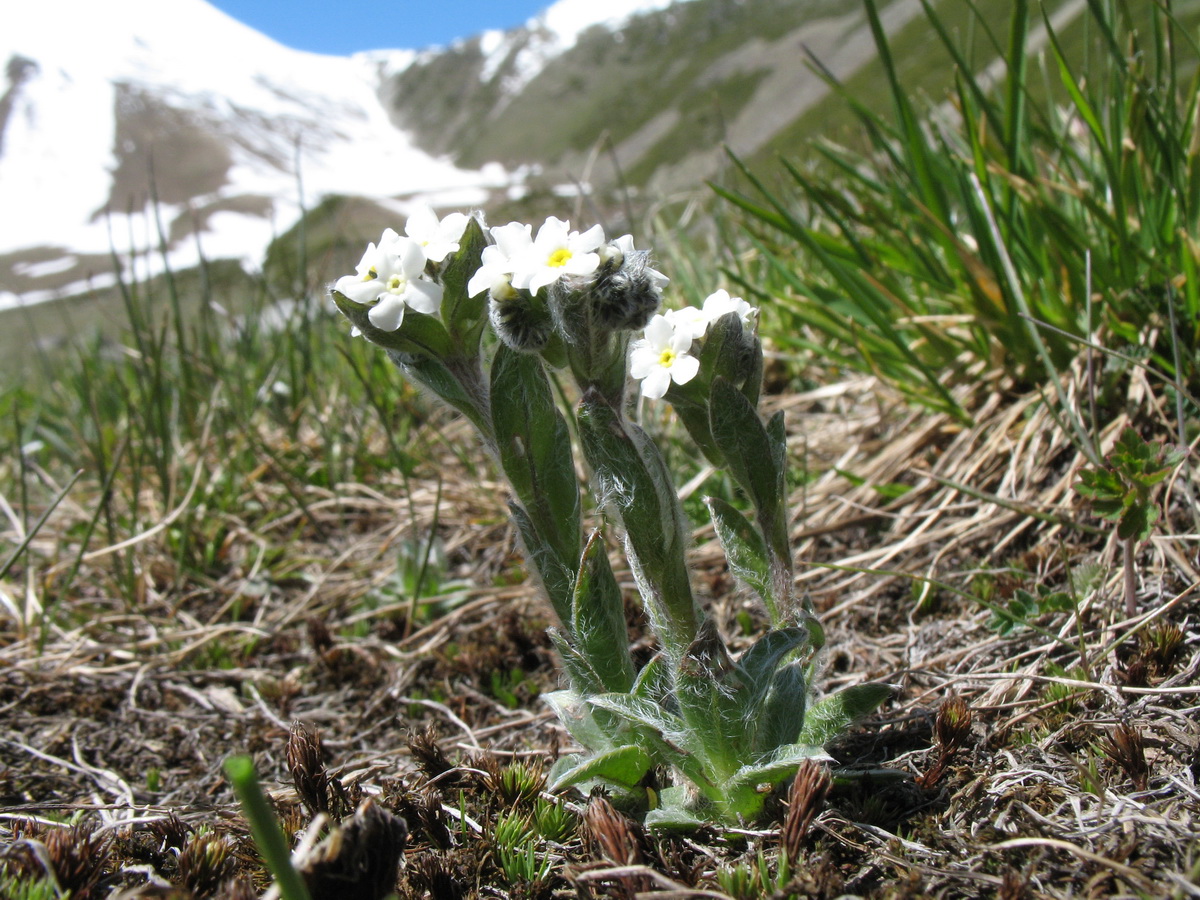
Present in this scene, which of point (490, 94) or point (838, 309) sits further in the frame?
point (490, 94)

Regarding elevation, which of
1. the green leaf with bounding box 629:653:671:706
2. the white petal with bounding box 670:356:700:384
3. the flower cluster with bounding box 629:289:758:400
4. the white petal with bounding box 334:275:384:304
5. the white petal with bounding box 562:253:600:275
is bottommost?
the green leaf with bounding box 629:653:671:706

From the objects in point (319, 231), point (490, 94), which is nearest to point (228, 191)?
point (319, 231)

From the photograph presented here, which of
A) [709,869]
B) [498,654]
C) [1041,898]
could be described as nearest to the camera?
[1041,898]

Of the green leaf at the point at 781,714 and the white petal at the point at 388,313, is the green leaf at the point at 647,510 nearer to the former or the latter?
the green leaf at the point at 781,714

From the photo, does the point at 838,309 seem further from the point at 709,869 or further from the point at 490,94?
the point at 490,94

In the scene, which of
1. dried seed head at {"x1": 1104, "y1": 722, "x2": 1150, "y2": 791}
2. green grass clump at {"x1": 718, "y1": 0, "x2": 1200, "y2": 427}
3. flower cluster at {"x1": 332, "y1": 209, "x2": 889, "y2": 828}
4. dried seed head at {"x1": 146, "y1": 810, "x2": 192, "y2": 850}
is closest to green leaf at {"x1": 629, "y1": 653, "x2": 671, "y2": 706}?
flower cluster at {"x1": 332, "y1": 209, "x2": 889, "y2": 828}

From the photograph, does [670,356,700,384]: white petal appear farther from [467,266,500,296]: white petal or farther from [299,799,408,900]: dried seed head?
[299,799,408,900]: dried seed head

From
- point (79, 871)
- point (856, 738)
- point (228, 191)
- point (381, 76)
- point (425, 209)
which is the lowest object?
point (856, 738)

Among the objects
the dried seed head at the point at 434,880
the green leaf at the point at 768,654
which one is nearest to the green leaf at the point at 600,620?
the green leaf at the point at 768,654
